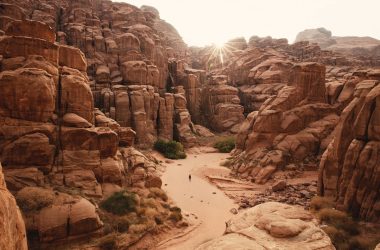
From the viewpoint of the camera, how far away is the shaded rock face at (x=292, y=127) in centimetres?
3178

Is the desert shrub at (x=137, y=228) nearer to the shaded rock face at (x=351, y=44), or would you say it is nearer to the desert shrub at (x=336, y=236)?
the desert shrub at (x=336, y=236)

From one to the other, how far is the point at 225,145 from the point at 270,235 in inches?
1686

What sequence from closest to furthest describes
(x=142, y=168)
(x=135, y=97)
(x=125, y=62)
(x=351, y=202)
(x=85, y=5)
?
1. (x=351, y=202)
2. (x=142, y=168)
3. (x=135, y=97)
4. (x=125, y=62)
5. (x=85, y=5)

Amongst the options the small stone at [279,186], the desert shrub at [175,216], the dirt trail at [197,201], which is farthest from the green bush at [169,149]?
the desert shrub at [175,216]

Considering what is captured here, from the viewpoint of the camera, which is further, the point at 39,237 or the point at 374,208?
the point at 374,208

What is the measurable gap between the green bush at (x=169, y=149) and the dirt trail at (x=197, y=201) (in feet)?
14.3

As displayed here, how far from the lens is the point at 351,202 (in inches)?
714

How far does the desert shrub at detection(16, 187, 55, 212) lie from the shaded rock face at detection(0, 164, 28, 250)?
848 cm

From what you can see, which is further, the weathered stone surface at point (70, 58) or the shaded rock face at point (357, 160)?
the weathered stone surface at point (70, 58)

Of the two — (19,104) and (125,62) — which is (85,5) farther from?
(19,104)

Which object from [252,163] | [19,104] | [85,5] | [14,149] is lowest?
[252,163]

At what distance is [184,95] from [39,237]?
163ft

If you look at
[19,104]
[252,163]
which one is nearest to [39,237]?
[19,104]

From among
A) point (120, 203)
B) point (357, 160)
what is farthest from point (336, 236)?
point (120, 203)
